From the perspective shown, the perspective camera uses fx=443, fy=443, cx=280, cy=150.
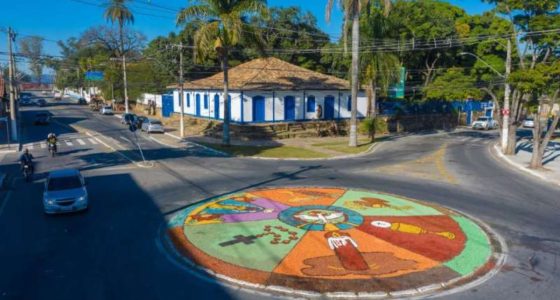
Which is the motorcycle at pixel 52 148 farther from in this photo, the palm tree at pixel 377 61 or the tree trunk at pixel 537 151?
the tree trunk at pixel 537 151

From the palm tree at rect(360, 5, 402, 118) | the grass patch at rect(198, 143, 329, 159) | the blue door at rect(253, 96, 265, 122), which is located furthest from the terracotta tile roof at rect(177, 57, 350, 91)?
the grass patch at rect(198, 143, 329, 159)

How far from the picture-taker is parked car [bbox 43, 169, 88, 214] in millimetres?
16719

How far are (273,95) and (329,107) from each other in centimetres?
747

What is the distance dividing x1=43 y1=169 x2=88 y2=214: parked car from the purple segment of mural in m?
5.60

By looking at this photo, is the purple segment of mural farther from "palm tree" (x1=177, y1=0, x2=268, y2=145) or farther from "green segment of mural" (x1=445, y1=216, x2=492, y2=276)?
"palm tree" (x1=177, y1=0, x2=268, y2=145)

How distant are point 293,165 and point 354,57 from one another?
515 inches

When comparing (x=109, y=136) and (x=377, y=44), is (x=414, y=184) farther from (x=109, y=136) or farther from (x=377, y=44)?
(x=109, y=136)

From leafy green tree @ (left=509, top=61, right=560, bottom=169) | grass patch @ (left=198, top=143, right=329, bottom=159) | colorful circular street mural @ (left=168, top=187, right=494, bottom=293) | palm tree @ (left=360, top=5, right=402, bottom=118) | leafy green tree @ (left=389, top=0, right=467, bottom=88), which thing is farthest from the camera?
leafy green tree @ (left=389, top=0, right=467, bottom=88)

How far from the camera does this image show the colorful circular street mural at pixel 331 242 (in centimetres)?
1184

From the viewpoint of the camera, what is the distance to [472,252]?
13.8 m

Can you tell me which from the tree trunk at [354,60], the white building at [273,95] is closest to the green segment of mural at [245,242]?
the tree trunk at [354,60]

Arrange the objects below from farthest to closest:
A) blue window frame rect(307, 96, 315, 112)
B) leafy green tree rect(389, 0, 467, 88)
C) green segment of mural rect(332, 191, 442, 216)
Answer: leafy green tree rect(389, 0, 467, 88), blue window frame rect(307, 96, 315, 112), green segment of mural rect(332, 191, 442, 216)

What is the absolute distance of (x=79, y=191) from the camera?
17375 millimetres

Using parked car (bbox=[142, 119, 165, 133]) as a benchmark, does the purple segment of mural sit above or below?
below
